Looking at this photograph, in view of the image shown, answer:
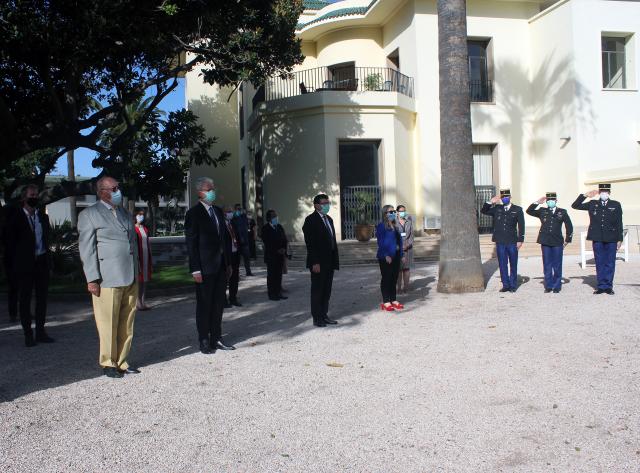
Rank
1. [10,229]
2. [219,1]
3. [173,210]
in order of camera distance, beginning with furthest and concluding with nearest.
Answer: [173,210] < [219,1] < [10,229]

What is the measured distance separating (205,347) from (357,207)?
45.9 feet

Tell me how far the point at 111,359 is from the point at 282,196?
15414 mm

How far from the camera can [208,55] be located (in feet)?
46.7

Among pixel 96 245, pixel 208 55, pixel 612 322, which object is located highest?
pixel 208 55

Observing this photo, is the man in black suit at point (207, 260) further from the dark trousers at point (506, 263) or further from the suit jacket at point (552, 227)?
the suit jacket at point (552, 227)

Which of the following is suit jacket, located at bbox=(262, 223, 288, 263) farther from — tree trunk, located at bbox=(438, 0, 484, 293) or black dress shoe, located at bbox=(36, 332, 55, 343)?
black dress shoe, located at bbox=(36, 332, 55, 343)

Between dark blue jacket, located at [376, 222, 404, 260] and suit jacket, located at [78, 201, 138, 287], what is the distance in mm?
4334

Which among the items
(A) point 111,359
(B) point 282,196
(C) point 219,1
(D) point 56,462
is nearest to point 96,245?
(A) point 111,359

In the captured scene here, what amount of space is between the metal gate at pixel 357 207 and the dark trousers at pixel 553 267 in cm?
978

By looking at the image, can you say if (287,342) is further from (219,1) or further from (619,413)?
(219,1)

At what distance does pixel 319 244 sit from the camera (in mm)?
8031

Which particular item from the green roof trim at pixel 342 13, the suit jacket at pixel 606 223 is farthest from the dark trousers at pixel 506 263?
the green roof trim at pixel 342 13

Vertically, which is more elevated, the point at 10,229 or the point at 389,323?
the point at 10,229

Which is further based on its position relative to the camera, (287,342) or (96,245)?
(287,342)
